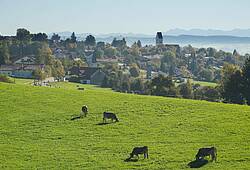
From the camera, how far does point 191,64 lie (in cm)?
18425

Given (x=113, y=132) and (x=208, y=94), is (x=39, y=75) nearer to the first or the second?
(x=208, y=94)

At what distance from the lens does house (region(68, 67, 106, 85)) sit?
4338 inches

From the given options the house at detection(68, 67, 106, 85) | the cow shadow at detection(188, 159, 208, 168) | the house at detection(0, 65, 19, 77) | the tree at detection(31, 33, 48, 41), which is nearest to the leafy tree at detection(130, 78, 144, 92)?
the house at detection(68, 67, 106, 85)

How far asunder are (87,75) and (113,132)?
86.8m

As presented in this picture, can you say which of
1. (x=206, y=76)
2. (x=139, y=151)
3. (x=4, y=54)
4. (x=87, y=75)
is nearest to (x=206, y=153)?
(x=139, y=151)

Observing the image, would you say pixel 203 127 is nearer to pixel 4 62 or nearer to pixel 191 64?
pixel 4 62

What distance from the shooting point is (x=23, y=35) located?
148m

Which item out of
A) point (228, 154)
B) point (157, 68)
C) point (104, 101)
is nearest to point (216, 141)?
point (228, 154)

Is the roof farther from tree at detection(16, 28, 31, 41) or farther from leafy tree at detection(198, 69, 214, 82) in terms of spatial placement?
leafy tree at detection(198, 69, 214, 82)

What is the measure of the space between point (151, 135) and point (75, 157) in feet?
19.4

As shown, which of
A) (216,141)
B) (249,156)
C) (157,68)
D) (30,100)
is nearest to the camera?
(249,156)

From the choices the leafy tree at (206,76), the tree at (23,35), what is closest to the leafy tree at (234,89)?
the leafy tree at (206,76)

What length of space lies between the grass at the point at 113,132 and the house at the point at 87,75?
70.0m

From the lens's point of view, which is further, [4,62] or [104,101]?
[4,62]
